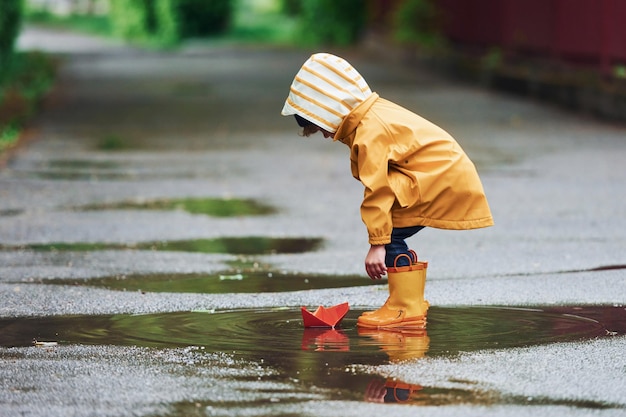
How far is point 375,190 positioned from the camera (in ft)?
17.8

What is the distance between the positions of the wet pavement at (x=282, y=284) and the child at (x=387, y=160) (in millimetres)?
487

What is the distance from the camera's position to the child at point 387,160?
548cm

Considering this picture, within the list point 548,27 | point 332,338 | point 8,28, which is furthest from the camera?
point 8,28

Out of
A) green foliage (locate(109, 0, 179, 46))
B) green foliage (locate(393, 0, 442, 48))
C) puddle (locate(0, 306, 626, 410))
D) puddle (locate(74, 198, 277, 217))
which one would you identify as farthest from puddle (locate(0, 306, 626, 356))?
green foliage (locate(109, 0, 179, 46))

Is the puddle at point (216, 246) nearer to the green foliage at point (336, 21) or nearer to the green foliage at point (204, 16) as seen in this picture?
the green foliage at point (336, 21)

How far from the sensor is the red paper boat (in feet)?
18.8

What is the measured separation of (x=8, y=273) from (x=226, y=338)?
2196 millimetres

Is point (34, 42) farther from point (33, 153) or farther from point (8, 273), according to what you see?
point (8, 273)

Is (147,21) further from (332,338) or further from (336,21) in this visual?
(332,338)

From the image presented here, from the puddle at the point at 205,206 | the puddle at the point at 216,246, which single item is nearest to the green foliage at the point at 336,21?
the puddle at the point at 205,206

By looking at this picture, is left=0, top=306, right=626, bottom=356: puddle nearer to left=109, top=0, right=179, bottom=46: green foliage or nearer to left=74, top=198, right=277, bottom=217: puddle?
left=74, top=198, right=277, bottom=217: puddle

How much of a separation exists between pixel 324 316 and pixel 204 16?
108ft

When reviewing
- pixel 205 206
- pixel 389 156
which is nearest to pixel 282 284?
pixel 389 156

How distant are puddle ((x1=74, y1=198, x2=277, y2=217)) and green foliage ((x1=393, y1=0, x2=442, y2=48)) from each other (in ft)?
55.1
